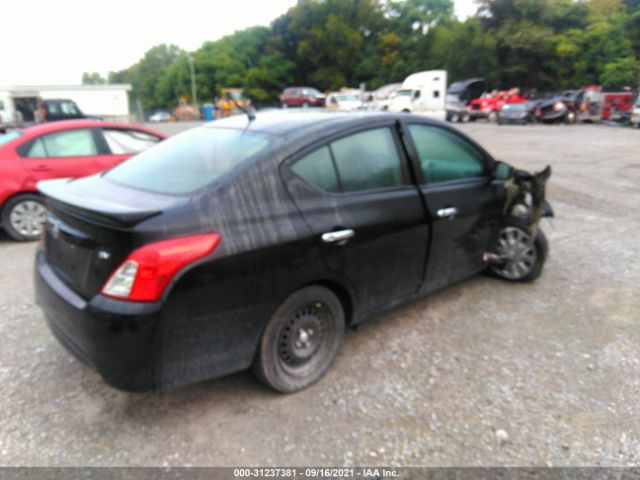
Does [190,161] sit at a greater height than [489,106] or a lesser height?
greater

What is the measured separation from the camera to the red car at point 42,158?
6059 mm

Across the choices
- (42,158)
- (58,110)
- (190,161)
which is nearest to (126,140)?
(42,158)

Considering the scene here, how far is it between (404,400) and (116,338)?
5.48 ft

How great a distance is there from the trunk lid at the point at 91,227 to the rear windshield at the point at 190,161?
137 mm

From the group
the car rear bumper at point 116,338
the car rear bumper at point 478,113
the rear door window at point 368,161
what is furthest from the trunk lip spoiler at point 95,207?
the car rear bumper at point 478,113

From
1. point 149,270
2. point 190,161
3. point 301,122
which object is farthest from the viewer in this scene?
point 301,122

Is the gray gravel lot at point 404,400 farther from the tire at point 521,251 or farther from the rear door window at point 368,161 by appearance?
the rear door window at point 368,161

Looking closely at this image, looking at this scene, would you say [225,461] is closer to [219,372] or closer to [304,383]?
[219,372]

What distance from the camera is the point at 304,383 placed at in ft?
9.98

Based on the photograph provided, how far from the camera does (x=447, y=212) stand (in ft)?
12.2

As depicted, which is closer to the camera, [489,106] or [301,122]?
[301,122]

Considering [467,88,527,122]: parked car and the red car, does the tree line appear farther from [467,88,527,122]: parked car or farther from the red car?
the red car

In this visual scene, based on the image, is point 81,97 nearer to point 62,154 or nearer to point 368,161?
point 62,154

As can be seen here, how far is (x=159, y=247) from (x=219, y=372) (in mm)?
765
